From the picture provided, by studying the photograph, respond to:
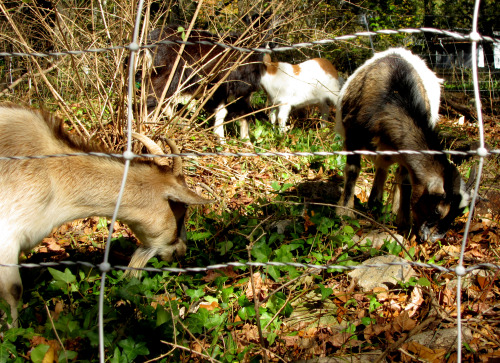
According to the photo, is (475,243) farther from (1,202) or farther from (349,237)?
(1,202)

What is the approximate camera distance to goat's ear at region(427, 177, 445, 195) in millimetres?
3447

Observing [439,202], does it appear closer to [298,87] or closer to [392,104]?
[392,104]

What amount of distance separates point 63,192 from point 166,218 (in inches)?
26.9

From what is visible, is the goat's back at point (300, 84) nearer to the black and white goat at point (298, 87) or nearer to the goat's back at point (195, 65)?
the black and white goat at point (298, 87)

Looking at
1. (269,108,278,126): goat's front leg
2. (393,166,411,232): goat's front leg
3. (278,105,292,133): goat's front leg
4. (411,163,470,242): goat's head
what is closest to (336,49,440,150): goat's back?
(411,163,470,242): goat's head

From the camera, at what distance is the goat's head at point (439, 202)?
342 cm

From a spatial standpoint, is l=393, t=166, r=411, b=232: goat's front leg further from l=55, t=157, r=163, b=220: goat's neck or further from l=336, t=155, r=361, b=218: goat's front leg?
l=55, t=157, r=163, b=220: goat's neck

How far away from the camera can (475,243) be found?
366 centimetres

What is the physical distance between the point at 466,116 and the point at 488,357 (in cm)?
604

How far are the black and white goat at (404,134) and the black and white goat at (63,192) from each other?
5.86 ft

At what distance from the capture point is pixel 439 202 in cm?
346

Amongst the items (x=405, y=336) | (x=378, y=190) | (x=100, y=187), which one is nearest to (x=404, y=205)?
(x=378, y=190)

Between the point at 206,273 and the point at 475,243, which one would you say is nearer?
the point at 206,273

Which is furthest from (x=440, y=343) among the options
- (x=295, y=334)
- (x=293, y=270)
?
(x=293, y=270)
